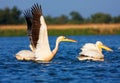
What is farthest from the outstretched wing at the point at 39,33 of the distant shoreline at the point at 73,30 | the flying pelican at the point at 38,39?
the distant shoreline at the point at 73,30

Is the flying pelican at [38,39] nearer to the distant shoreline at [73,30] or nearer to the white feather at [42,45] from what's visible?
the white feather at [42,45]

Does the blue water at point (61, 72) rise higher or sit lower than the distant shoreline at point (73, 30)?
higher

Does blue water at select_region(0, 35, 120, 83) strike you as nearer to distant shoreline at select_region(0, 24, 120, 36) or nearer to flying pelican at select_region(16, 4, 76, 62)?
flying pelican at select_region(16, 4, 76, 62)

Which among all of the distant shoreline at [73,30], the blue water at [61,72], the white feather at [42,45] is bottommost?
the distant shoreline at [73,30]

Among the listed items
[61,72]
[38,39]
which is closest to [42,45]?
[38,39]

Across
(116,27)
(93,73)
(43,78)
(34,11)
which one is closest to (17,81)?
(43,78)

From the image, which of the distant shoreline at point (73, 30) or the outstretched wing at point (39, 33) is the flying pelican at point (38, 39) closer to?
the outstretched wing at point (39, 33)

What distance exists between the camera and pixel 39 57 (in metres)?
15.3

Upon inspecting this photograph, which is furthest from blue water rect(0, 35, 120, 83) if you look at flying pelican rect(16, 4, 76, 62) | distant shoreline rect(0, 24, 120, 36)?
distant shoreline rect(0, 24, 120, 36)

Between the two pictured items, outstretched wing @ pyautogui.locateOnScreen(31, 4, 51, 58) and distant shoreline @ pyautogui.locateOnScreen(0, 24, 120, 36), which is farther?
distant shoreline @ pyautogui.locateOnScreen(0, 24, 120, 36)

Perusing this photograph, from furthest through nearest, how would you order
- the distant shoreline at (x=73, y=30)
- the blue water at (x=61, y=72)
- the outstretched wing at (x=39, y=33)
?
the distant shoreline at (x=73, y=30) < the outstretched wing at (x=39, y=33) < the blue water at (x=61, y=72)

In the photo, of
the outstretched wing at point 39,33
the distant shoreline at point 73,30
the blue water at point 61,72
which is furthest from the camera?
the distant shoreline at point 73,30

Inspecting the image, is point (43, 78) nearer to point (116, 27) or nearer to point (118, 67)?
point (118, 67)

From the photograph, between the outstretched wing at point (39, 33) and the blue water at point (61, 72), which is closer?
the blue water at point (61, 72)
